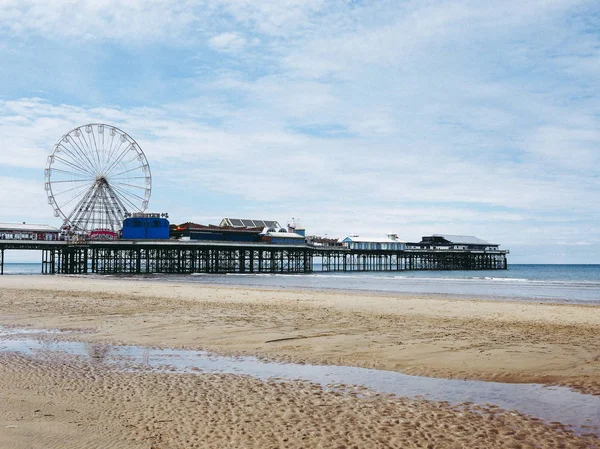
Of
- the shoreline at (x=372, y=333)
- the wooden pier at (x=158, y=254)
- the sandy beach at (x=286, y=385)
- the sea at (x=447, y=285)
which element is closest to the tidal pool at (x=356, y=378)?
the sandy beach at (x=286, y=385)

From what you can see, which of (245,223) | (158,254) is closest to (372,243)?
(245,223)

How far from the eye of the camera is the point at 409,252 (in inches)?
4075

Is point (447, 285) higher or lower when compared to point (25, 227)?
lower

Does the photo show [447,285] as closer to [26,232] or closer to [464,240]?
[26,232]

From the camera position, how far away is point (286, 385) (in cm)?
723

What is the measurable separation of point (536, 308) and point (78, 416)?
18861mm

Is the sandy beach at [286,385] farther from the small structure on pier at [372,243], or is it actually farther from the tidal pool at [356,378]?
the small structure on pier at [372,243]

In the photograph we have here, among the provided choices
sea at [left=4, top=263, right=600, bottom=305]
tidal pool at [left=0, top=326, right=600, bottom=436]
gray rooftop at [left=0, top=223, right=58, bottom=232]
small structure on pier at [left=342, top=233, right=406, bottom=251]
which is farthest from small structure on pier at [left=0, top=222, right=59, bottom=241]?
tidal pool at [left=0, top=326, right=600, bottom=436]

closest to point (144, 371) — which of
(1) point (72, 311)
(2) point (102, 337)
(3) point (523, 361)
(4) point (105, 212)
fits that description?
(2) point (102, 337)

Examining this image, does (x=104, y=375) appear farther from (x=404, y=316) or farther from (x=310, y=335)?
(x=404, y=316)

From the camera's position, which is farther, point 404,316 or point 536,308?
point 536,308

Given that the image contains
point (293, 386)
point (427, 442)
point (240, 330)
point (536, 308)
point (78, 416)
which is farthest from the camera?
point (536, 308)

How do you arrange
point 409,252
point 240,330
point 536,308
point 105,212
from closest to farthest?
point 240,330
point 536,308
point 105,212
point 409,252

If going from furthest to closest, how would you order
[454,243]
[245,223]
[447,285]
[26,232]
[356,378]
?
[454,243] < [245,223] < [26,232] < [447,285] < [356,378]
